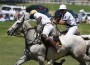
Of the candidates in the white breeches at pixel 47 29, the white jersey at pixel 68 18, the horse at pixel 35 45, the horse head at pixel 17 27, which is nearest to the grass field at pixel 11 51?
the white jersey at pixel 68 18

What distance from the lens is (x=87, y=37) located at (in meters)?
15.6

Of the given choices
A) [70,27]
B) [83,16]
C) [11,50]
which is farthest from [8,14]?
[70,27]

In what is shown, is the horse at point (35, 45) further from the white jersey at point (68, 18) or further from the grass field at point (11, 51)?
the grass field at point (11, 51)

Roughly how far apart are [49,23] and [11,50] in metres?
9.50

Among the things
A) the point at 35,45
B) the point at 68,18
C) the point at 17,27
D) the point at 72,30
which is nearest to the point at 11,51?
the point at 72,30

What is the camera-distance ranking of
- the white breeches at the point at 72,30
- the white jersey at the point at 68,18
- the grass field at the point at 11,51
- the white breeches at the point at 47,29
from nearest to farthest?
the white breeches at the point at 47,29 < the white jersey at the point at 68,18 < the white breeches at the point at 72,30 < the grass field at the point at 11,51

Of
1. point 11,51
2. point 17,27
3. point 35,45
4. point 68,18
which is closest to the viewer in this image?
point 35,45

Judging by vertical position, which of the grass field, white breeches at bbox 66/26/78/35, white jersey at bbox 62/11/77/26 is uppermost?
white jersey at bbox 62/11/77/26

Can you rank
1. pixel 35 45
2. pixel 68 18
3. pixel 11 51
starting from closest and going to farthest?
pixel 35 45
pixel 68 18
pixel 11 51

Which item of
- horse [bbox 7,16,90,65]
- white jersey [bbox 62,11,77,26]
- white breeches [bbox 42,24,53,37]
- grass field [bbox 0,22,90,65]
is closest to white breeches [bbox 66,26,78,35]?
white jersey [bbox 62,11,77,26]

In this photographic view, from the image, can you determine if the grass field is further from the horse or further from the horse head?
the horse head

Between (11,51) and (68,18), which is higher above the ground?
(68,18)

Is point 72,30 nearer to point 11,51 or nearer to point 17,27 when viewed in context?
point 17,27

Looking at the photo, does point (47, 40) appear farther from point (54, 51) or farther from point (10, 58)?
point (10, 58)
